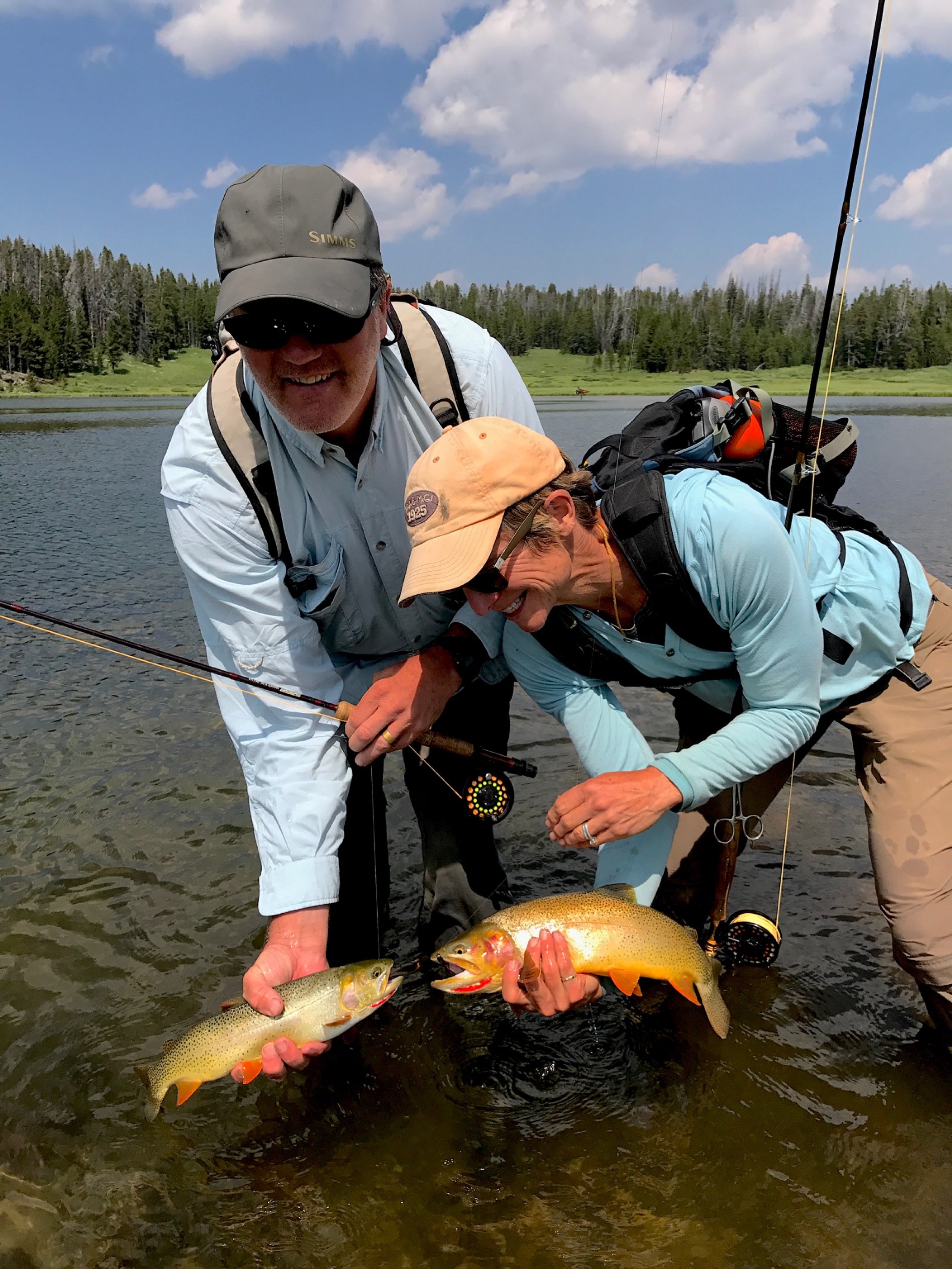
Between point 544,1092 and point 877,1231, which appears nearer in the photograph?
point 877,1231

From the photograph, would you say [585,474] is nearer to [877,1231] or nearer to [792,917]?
[877,1231]

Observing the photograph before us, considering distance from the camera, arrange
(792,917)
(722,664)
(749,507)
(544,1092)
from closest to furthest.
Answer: (749,507) < (722,664) < (544,1092) < (792,917)

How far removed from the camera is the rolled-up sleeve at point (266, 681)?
3461 mm

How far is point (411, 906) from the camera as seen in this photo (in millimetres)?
5531

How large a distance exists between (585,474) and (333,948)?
93.6 inches

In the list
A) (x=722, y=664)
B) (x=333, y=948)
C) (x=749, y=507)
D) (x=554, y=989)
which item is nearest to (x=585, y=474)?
(x=749, y=507)

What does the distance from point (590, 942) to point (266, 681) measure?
62.5 inches

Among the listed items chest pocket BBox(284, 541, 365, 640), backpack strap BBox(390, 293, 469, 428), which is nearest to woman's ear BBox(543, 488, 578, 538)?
backpack strap BBox(390, 293, 469, 428)

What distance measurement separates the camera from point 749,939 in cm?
416

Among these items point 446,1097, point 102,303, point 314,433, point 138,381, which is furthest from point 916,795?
point 102,303

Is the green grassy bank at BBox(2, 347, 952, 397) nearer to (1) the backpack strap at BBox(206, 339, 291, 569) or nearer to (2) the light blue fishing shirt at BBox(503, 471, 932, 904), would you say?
(2) the light blue fishing shirt at BBox(503, 471, 932, 904)

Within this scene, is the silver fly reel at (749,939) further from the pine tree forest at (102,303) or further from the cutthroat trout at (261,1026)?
the pine tree forest at (102,303)

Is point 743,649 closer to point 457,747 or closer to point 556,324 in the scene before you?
point 457,747

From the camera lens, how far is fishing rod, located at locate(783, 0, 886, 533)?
11.7 ft
